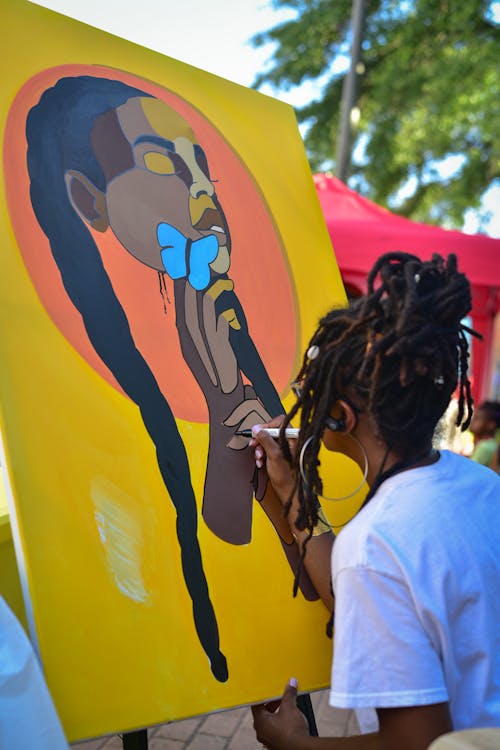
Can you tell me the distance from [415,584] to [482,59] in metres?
7.77

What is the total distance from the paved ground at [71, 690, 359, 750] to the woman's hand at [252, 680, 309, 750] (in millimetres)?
1252

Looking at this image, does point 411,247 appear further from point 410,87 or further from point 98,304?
point 410,87

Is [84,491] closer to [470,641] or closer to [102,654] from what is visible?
[102,654]

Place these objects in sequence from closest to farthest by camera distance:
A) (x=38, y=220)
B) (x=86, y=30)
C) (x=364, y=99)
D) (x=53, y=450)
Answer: (x=53, y=450), (x=38, y=220), (x=86, y=30), (x=364, y=99)

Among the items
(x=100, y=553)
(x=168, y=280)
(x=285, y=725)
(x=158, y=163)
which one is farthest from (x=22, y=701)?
(x=158, y=163)

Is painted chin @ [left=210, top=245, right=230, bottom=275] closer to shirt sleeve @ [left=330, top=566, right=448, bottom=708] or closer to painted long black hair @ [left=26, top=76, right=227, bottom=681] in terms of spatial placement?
painted long black hair @ [left=26, top=76, right=227, bottom=681]

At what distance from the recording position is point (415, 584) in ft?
3.20

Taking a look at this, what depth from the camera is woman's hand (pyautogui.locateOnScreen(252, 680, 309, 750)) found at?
1.18 meters

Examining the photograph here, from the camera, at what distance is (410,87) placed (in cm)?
827

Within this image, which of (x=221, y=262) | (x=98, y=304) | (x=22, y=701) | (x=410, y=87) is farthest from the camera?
(x=410, y=87)

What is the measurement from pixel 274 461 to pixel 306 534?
15 cm

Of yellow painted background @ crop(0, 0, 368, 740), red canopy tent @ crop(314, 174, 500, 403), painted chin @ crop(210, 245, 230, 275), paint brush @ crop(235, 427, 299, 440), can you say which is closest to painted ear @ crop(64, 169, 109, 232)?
yellow painted background @ crop(0, 0, 368, 740)

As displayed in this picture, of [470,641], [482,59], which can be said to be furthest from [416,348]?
[482,59]

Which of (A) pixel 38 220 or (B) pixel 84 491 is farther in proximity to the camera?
(A) pixel 38 220
